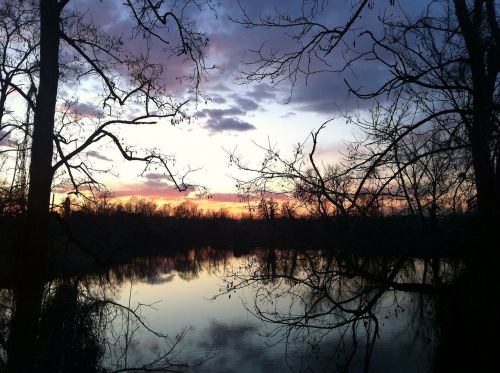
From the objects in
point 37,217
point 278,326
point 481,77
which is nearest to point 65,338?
point 37,217

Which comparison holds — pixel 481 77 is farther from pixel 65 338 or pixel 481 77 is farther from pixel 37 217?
pixel 65 338

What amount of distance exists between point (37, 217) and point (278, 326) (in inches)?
179

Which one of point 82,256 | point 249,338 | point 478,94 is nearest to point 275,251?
point 478,94

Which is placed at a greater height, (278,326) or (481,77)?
(481,77)

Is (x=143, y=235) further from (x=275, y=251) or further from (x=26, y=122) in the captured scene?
(x=275, y=251)

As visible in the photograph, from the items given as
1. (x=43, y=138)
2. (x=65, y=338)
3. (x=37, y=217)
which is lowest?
(x=65, y=338)

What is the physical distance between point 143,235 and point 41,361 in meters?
50.8

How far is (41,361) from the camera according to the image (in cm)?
716

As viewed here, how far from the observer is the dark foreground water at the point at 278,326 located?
19.4 ft

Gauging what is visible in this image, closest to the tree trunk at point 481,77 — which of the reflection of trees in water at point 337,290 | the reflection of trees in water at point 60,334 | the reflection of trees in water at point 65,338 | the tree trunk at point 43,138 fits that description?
the reflection of trees in water at point 337,290

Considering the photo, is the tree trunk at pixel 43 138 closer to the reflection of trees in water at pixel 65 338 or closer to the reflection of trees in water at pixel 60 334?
the reflection of trees in water at pixel 60 334

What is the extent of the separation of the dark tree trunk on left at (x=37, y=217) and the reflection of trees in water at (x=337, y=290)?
9.67 ft

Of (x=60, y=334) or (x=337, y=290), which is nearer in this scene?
(x=60, y=334)

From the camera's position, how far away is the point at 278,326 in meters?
8.80
